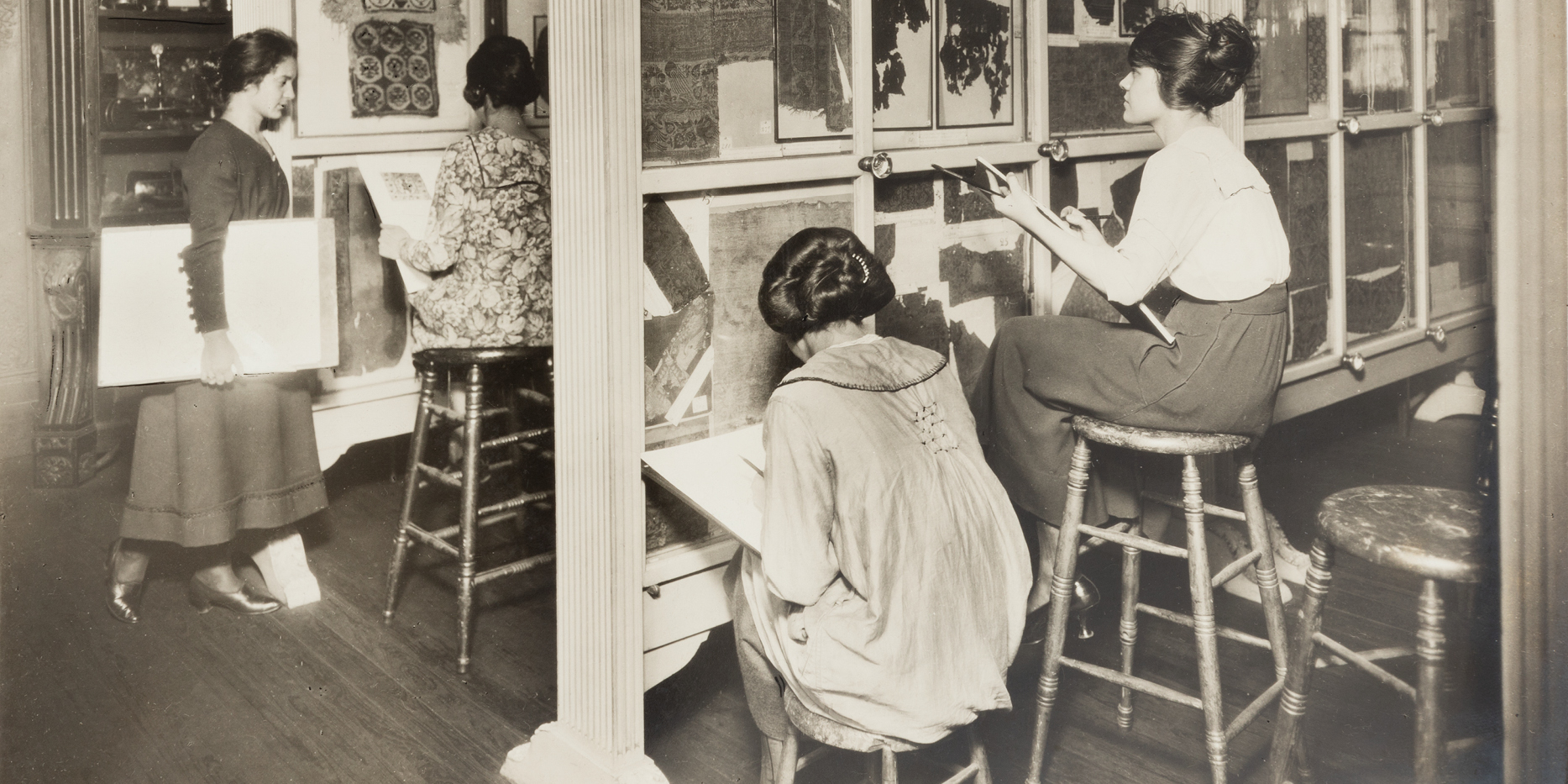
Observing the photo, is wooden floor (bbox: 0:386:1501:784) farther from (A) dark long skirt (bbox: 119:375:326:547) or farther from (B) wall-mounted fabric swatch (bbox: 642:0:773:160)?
(B) wall-mounted fabric swatch (bbox: 642:0:773:160)

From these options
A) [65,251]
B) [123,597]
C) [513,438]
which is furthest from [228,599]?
[65,251]

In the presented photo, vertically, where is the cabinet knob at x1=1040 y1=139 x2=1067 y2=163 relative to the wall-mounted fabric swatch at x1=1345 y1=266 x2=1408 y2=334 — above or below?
above

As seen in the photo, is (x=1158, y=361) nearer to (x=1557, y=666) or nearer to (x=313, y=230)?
(x=1557, y=666)

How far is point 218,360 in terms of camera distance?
2.88 m

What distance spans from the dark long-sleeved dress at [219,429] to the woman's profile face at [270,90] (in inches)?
4.1

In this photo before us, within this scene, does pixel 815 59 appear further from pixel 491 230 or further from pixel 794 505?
pixel 491 230

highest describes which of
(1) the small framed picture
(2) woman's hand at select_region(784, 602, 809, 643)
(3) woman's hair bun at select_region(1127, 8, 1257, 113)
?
(1) the small framed picture

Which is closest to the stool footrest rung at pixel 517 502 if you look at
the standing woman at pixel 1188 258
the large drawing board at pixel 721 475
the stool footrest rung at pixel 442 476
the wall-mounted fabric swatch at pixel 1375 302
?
the stool footrest rung at pixel 442 476

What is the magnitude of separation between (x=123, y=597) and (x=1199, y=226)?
270cm

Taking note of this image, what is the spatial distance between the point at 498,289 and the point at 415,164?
1077mm

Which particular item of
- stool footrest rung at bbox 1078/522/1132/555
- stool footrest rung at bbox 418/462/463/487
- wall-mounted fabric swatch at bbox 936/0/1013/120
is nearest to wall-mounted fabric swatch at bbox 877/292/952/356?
wall-mounted fabric swatch at bbox 936/0/1013/120

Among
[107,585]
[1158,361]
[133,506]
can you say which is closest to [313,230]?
[133,506]

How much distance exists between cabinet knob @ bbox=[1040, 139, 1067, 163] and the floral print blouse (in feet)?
4.67

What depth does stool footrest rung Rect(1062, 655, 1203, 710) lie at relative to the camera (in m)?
2.15
